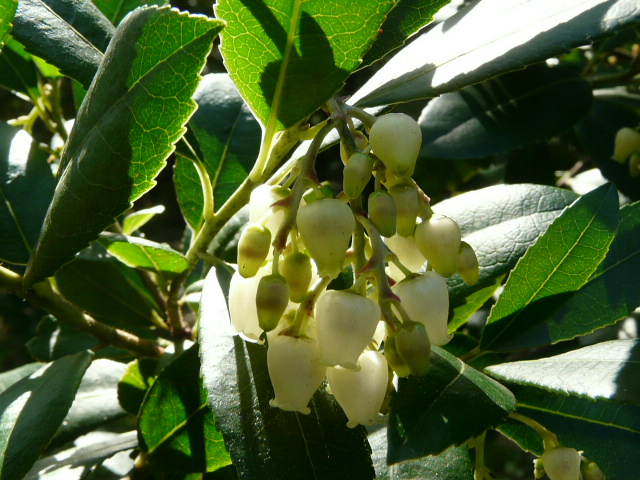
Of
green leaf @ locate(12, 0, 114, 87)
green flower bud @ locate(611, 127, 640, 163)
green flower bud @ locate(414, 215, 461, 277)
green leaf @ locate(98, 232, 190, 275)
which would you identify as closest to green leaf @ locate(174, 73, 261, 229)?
green leaf @ locate(98, 232, 190, 275)

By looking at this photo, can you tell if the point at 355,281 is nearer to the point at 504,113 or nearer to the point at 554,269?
the point at 554,269

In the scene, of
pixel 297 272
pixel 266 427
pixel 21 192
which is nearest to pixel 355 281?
pixel 297 272

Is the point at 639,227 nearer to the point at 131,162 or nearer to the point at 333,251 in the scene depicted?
the point at 333,251

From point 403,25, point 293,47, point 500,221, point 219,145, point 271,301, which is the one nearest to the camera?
point 271,301

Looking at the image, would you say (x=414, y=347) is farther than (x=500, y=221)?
No

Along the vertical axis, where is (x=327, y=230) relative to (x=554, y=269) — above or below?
above

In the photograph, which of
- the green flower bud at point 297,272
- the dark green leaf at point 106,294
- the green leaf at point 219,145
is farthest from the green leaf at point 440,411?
the dark green leaf at point 106,294

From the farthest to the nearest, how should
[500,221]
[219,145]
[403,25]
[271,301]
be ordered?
[219,145] → [500,221] → [403,25] → [271,301]

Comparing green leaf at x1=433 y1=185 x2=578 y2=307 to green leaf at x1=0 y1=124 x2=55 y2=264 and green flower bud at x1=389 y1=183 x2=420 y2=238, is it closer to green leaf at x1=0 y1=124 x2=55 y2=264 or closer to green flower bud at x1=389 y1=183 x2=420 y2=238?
green flower bud at x1=389 y1=183 x2=420 y2=238
